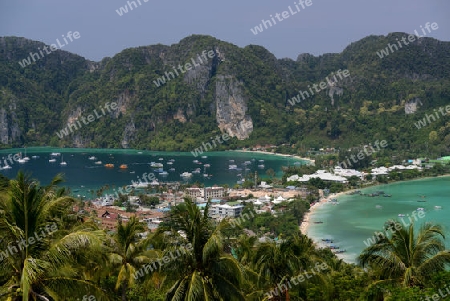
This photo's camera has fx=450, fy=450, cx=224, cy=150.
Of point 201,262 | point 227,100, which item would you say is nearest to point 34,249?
point 201,262

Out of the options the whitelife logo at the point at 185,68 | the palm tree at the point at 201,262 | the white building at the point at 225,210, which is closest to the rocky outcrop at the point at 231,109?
the whitelife logo at the point at 185,68

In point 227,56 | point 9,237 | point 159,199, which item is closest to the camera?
point 9,237

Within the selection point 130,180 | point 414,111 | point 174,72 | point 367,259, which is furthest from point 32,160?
point 367,259

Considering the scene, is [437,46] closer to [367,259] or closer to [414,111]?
[414,111]

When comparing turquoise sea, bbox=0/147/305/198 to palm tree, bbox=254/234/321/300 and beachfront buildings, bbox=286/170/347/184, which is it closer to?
beachfront buildings, bbox=286/170/347/184

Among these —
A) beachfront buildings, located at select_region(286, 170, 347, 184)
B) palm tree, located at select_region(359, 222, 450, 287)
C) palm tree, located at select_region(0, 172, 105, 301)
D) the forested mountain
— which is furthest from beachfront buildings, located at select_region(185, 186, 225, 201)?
the forested mountain

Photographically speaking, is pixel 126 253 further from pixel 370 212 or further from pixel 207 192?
pixel 207 192
